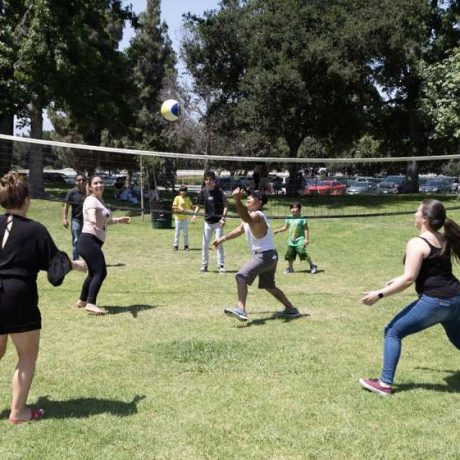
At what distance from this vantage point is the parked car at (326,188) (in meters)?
16.8

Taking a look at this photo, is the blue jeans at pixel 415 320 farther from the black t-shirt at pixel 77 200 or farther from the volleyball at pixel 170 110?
the volleyball at pixel 170 110

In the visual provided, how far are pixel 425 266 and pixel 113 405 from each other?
114 inches

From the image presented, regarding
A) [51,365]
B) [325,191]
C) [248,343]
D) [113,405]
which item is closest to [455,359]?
[248,343]

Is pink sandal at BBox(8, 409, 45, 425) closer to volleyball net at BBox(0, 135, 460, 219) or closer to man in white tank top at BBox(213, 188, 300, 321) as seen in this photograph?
man in white tank top at BBox(213, 188, 300, 321)

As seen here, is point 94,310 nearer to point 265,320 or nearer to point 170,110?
point 265,320

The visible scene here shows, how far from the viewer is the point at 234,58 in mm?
31469

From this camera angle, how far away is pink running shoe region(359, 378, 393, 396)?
511cm

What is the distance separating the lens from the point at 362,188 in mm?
18109

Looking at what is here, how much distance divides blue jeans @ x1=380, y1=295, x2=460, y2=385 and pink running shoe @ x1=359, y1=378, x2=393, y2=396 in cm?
6

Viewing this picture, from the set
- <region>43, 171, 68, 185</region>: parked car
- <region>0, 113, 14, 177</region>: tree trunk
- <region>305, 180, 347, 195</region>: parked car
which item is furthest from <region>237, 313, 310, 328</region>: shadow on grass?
<region>43, 171, 68, 185</region>: parked car

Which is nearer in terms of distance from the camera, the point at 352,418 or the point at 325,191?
the point at 352,418

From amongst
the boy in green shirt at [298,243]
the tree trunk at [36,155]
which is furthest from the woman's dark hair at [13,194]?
the tree trunk at [36,155]

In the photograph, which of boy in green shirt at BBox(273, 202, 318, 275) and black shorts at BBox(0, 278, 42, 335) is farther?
boy in green shirt at BBox(273, 202, 318, 275)

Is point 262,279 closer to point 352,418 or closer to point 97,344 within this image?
point 97,344
